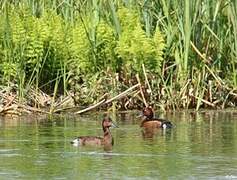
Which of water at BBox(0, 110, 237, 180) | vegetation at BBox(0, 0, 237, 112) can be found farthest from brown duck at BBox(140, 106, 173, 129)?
vegetation at BBox(0, 0, 237, 112)

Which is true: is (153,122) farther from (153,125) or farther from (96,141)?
(96,141)

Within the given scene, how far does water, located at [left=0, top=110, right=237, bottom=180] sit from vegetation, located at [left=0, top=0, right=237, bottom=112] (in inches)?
23.6

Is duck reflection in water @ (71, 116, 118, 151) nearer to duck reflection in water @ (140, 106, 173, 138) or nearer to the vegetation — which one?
duck reflection in water @ (140, 106, 173, 138)

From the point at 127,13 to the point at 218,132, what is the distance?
3.66 m

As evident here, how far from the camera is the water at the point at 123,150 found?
10953mm

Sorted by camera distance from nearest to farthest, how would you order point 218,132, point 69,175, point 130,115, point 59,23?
1. point 69,175
2. point 218,132
3. point 130,115
4. point 59,23

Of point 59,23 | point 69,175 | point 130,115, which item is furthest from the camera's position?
point 59,23

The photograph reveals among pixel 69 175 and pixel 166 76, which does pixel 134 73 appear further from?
pixel 69 175

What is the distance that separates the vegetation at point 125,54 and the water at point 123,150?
0.60 m

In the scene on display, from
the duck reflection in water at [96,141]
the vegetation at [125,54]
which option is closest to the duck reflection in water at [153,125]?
the duck reflection in water at [96,141]

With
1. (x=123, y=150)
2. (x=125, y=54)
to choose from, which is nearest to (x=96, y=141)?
(x=123, y=150)

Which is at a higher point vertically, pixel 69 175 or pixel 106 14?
pixel 106 14

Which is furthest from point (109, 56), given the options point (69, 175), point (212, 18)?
point (69, 175)

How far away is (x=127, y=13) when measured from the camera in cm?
1727
